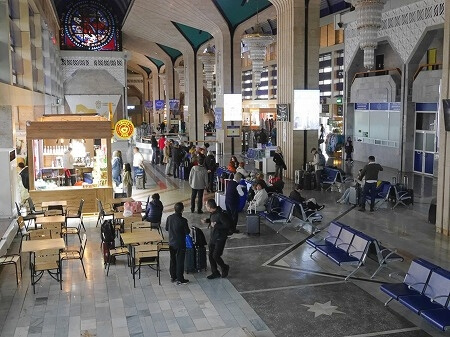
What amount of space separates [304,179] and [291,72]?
13.2 ft

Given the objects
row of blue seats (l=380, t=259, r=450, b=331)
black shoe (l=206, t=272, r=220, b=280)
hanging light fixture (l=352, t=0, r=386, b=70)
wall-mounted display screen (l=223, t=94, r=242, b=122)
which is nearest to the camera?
row of blue seats (l=380, t=259, r=450, b=331)

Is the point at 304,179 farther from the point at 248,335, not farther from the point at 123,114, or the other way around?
the point at 123,114

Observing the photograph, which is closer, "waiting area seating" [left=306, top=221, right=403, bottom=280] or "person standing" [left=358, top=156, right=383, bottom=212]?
"waiting area seating" [left=306, top=221, right=403, bottom=280]

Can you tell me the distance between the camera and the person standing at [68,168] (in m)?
14.5

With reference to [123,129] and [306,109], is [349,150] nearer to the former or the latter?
[306,109]

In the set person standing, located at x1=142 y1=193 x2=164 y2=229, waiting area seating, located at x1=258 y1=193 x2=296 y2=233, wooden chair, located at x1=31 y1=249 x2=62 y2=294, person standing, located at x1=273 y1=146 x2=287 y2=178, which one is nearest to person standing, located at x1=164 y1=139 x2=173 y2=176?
person standing, located at x1=273 y1=146 x2=287 y2=178

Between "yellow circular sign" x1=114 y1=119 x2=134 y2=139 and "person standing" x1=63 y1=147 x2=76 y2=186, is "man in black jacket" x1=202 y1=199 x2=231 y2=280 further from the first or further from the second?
"yellow circular sign" x1=114 y1=119 x2=134 y2=139

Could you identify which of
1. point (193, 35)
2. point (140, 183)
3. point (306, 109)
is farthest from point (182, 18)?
point (140, 183)

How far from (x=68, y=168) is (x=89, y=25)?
2089 centimetres

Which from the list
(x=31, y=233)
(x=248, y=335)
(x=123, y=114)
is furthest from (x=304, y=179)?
(x=123, y=114)

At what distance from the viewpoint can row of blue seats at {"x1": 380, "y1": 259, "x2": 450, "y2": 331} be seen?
6008 mm

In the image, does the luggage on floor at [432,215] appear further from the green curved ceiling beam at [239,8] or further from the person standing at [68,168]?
the green curved ceiling beam at [239,8]

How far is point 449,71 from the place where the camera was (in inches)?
430

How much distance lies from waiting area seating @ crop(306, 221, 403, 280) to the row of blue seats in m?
1.14
